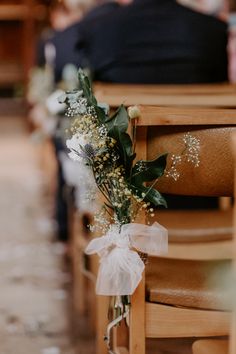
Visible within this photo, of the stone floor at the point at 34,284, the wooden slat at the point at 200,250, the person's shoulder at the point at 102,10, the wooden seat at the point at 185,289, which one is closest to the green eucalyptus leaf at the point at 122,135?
the wooden seat at the point at 185,289

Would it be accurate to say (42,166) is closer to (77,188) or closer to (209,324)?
(77,188)

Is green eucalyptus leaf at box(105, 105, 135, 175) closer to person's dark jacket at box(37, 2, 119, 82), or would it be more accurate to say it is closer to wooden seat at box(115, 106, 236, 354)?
wooden seat at box(115, 106, 236, 354)

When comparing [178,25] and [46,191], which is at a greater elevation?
[178,25]

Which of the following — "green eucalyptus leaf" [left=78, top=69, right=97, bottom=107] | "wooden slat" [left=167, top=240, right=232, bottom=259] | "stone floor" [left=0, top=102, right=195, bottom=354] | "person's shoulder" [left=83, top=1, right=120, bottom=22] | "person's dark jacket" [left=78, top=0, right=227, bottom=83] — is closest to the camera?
"green eucalyptus leaf" [left=78, top=69, right=97, bottom=107]

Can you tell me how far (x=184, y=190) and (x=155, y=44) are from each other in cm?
169

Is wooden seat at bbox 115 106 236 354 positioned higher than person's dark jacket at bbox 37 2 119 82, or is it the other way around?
person's dark jacket at bbox 37 2 119 82

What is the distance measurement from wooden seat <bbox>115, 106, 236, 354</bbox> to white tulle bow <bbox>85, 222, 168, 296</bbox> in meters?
0.06

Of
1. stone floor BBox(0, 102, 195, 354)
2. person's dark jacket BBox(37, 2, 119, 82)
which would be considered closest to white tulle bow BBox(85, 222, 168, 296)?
Answer: stone floor BBox(0, 102, 195, 354)

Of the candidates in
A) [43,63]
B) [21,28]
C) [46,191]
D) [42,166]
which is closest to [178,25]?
[43,63]

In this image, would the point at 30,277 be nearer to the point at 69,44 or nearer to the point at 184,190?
the point at 69,44

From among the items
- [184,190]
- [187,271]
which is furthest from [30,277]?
[184,190]

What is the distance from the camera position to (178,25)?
3.66 meters

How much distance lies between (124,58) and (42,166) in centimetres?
377

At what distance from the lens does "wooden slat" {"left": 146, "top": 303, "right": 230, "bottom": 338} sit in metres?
2.17
